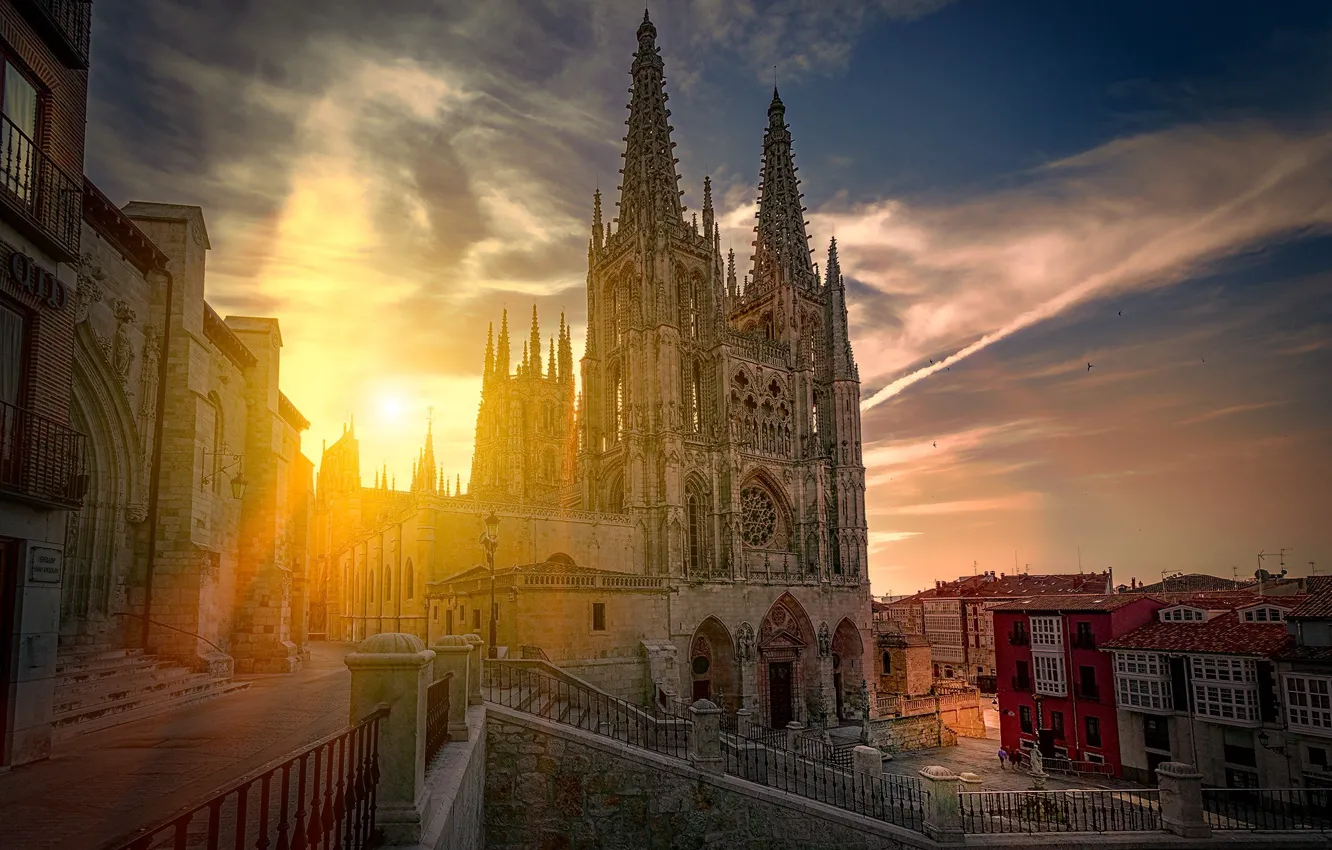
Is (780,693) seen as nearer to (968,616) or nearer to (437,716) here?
(437,716)

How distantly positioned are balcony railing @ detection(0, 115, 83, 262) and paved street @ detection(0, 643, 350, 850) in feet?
21.8

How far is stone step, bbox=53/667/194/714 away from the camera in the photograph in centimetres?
1123

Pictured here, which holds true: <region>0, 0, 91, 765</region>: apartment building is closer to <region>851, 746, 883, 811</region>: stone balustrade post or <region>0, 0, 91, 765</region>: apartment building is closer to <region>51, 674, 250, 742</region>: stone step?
<region>51, 674, 250, 742</region>: stone step

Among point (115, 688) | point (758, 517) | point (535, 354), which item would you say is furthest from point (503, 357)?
point (115, 688)

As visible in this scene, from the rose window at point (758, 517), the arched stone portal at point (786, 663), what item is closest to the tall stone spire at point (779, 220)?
the rose window at point (758, 517)

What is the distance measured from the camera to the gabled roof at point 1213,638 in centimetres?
2858

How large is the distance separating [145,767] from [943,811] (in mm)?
15602

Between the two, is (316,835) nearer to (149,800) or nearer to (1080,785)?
(149,800)

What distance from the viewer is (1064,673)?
36688 mm

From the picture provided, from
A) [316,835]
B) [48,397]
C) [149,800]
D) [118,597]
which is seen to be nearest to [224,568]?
[118,597]

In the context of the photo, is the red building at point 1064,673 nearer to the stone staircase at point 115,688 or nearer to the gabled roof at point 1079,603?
the gabled roof at point 1079,603

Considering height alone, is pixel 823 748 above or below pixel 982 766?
above

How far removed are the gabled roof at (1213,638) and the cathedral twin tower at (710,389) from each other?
604 inches

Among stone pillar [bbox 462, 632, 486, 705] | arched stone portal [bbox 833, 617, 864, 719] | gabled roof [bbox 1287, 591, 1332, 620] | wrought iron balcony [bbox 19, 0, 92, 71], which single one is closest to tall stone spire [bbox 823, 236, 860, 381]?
arched stone portal [bbox 833, 617, 864, 719]
